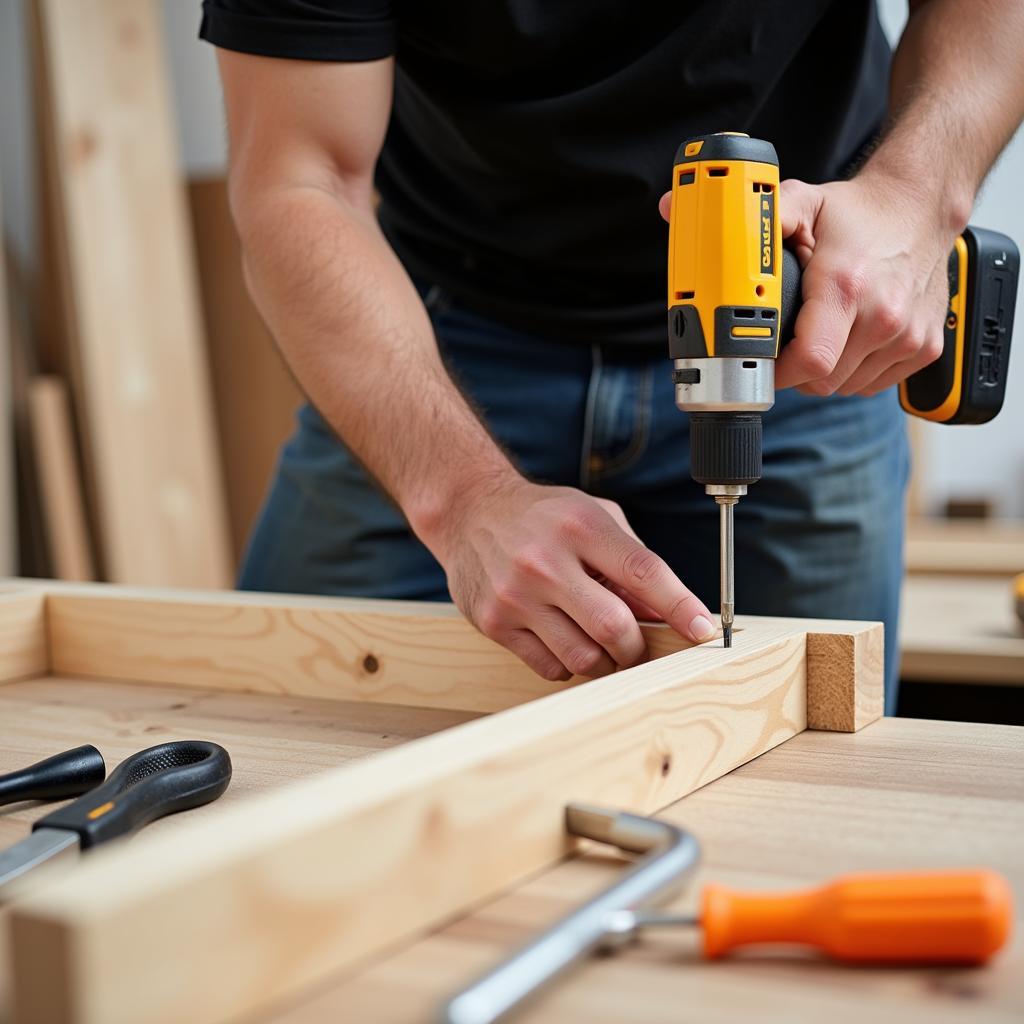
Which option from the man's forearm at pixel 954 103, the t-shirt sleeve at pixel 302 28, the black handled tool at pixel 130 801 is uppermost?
the t-shirt sleeve at pixel 302 28

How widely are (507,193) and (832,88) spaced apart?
0.38 m

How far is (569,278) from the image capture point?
1446 mm

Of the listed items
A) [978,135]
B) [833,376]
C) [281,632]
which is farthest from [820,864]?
[978,135]

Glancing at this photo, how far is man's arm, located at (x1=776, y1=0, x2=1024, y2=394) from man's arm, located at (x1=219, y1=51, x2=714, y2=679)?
218mm

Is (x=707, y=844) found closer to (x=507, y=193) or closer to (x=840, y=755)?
(x=840, y=755)

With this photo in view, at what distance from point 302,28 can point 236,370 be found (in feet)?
7.70

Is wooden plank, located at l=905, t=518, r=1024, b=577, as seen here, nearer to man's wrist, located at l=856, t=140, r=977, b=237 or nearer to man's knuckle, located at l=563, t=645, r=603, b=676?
man's wrist, located at l=856, t=140, r=977, b=237

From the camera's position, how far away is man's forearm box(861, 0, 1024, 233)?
1092mm

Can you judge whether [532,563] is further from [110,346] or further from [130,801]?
[110,346]

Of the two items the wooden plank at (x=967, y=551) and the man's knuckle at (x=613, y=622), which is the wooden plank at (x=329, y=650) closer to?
the man's knuckle at (x=613, y=622)

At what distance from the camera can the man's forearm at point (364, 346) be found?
1122 millimetres

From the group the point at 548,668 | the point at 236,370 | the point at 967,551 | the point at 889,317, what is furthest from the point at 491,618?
the point at 236,370

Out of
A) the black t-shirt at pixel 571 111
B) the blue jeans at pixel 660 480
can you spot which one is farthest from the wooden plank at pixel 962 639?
the black t-shirt at pixel 571 111

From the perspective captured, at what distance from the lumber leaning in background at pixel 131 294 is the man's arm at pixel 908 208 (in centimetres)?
227
